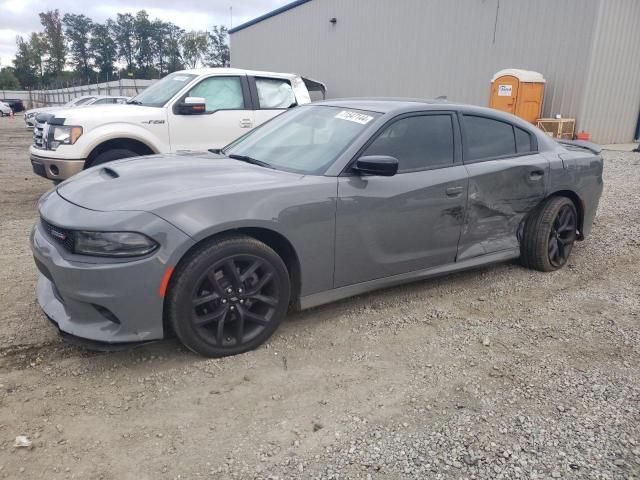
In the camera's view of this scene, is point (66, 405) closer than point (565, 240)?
Yes

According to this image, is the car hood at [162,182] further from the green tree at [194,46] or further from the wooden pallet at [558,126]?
the green tree at [194,46]

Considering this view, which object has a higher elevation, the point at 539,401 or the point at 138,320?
the point at 138,320

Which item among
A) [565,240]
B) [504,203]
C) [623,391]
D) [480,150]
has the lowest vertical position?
[623,391]

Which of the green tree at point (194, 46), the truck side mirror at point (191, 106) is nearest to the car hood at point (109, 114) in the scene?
the truck side mirror at point (191, 106)

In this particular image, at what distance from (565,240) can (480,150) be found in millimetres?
1371

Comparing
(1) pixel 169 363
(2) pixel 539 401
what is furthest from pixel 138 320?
(2) pixel 539 401

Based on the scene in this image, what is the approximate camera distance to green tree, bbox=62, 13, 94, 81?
90.6 meters

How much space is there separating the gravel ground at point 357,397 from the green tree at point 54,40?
9851 centimetres

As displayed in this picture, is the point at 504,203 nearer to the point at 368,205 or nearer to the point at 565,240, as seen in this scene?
the point at 565,240

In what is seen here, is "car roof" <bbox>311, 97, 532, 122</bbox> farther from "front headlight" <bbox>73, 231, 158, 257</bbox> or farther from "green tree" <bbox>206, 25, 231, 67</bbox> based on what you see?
"green tree" <bbox>206, 25, 231, 67</bbox>

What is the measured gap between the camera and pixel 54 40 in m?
86.4

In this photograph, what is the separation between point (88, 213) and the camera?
2758 mm

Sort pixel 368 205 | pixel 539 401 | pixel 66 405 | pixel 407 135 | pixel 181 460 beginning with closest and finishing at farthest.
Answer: pixel 181 460 < pixel 66 405 < pixel 539 401 < pixel 368 205 < pixel 407 135

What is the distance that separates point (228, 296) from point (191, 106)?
14.0ft
